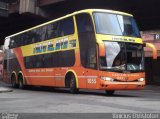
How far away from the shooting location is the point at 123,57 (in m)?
17.8

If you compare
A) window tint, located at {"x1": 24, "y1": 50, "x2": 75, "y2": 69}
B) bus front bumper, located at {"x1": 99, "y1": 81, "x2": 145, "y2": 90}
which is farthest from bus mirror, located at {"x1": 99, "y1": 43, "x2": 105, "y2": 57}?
window tint, located at {"x1": 24, "y1": 50, "x2": 75, "y2": 69}

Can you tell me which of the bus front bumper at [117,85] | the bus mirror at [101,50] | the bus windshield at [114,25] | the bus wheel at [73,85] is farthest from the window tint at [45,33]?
the bus front bumper at [117,85]

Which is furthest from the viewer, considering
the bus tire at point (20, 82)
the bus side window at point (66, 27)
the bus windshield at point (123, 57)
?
the bus tire at point (20, 82)

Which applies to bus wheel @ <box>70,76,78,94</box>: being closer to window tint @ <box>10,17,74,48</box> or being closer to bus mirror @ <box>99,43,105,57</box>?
window tint @ <box>10,17,74,48</box>

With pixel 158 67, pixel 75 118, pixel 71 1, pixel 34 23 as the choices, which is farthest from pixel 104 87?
pixel 34 23

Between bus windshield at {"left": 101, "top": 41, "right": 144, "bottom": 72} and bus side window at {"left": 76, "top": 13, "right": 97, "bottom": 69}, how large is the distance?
2.19ft

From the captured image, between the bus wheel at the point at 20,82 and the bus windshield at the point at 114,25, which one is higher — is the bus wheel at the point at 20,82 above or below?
below

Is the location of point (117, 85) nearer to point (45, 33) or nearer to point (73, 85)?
point (73, 85)

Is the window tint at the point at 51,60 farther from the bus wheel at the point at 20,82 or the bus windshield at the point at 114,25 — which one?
the bus windshield at the point at 114,25

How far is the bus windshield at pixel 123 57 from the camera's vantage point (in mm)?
17495

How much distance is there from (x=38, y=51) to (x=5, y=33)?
32.5 m

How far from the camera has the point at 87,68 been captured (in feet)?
60.2

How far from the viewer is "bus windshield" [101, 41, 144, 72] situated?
689 inches

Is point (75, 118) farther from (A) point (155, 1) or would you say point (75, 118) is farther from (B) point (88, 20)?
(A) point (155, 1)
